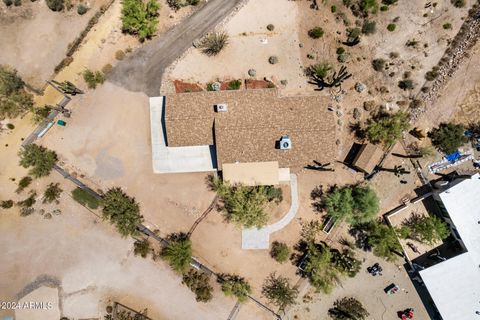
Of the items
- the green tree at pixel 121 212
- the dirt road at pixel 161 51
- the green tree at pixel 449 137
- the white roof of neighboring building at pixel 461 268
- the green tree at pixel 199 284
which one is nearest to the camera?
the white roof of neighboring building at pixel 461 268

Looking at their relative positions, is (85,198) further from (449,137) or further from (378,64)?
(449,137)

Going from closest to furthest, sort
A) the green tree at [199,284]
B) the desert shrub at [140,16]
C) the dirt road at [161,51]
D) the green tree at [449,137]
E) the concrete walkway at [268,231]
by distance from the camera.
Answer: the desert shrub at [140,16] < the green tree at [449,137] < the green tree at [199,284] < the dirt road at [161,51] < the concrete walkway at [268,231]

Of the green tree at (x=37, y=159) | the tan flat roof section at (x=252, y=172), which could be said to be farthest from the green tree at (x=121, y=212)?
the tan flat roof section at (x=252, y=172)

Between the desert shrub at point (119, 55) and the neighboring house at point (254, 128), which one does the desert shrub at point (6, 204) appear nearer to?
the neighboring house at point (254, 128)

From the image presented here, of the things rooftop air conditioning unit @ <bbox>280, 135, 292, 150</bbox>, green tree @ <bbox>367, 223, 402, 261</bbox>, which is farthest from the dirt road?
green tree @ <bbox>367, 223, 402, 261</bbox>

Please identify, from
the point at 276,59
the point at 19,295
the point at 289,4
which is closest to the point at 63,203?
the point at 19,295

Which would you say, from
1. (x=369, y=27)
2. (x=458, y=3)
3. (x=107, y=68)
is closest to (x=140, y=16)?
(x=107, y=68)
